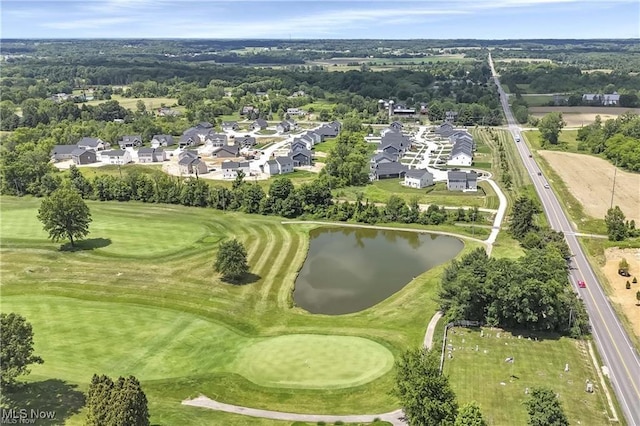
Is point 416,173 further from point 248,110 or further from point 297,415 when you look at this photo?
point 248,110

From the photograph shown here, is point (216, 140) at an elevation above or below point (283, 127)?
below

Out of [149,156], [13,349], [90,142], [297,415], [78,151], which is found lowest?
[297,415]

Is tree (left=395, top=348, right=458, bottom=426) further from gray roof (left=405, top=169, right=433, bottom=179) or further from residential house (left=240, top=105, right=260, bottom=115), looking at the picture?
residential house (left=240, top=105, right=260, bottom=115)

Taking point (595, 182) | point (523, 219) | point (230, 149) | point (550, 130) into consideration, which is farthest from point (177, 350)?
point (550, 130)

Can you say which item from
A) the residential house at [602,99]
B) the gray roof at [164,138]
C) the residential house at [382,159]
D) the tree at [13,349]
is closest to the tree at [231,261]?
the tree at [13,349]

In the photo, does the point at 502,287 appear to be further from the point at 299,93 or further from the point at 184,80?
the point at 184,80

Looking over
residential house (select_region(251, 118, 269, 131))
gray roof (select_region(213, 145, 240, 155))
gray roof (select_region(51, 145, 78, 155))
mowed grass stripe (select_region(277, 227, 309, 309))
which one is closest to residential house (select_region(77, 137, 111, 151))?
gray roof (select_region(51, 145, 78, 155))

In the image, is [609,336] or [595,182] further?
[595,182]

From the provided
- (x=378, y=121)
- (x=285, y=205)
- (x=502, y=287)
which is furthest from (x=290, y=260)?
(x=378, y=121)
